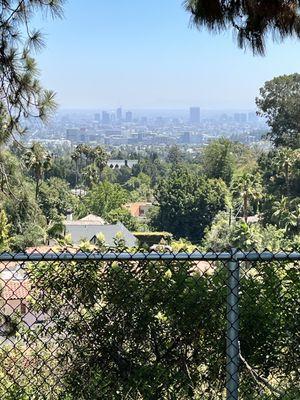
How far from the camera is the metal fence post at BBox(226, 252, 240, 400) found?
2.55m

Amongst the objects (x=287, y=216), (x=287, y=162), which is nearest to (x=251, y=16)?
(x=287, y=216)

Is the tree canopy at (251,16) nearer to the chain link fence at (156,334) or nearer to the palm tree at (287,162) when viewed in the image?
the chain link fence at (156,334)

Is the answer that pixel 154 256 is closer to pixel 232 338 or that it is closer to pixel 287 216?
pixel 232 338

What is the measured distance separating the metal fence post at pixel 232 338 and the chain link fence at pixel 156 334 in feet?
0.52

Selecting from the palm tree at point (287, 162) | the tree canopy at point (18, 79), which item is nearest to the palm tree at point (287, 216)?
the palm tree at point (287, 162)

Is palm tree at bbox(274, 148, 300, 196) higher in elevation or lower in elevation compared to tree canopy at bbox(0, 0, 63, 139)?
lower

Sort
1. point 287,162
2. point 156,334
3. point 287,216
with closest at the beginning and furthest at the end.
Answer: point 156,334 → point 287,216 → point 287,162

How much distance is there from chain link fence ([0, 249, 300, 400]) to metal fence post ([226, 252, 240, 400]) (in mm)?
160

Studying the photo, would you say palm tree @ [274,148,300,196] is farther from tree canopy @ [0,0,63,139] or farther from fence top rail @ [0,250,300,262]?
fence top rail @ [0,250,300,262]

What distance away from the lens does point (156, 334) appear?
2912mm

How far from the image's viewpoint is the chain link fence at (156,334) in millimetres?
2840

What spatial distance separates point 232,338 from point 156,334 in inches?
17.9

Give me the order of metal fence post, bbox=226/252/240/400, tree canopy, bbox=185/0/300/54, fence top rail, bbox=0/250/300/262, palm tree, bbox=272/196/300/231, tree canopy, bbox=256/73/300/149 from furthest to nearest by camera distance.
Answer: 1. tree canopy, bbox=256/73/300/149
2. palm tree, bbox=272/196/300/231
3. tree canopy, bbox=185/0/300/54
4. metal fence post, bbox=226/252/240/400
5. fence top rail, bbox=0/250/300/262

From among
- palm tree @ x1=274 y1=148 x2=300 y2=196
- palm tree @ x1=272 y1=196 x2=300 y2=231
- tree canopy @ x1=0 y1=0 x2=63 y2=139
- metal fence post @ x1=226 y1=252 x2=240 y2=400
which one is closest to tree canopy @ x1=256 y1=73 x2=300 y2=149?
palm tree @ x1=274 y1=148 x2=300 y2=196
